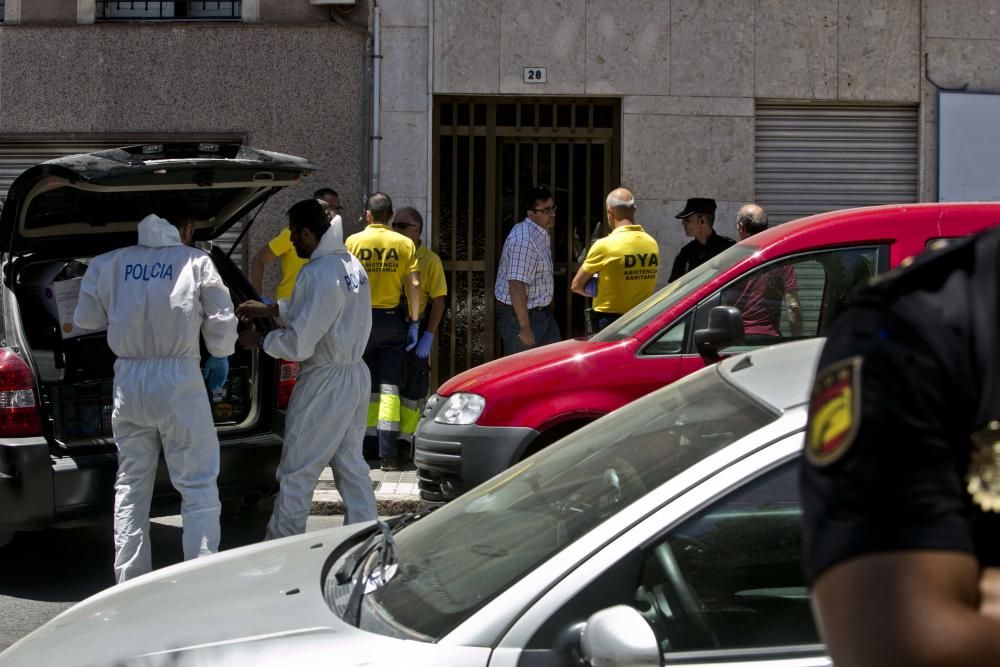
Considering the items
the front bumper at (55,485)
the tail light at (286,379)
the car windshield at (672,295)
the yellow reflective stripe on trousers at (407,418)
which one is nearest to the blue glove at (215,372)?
the front bumper at (55,485)

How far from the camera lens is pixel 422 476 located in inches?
274

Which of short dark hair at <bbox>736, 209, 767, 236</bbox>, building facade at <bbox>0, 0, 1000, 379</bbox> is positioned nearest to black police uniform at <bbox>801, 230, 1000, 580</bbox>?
short dark hair at <bbox>736, 209, 767, 236</bbox>

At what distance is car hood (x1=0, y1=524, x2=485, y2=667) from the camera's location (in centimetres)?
264

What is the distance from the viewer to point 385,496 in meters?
8.42

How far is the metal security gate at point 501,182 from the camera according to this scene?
1175 centimetres

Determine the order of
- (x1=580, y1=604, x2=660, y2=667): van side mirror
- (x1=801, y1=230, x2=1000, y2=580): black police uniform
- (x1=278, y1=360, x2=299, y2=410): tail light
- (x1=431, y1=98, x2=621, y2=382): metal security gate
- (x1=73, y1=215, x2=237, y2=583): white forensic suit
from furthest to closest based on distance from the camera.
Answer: (x1=431, y1=98, x2=621, y2=382): metal security gate < (x1=278, y1=360, x2=299, y2=410): tail light < (x1=73, y1=215, x2=237, y2=583): white forensic suit < (x1=580, y1=604, x2=660, y2=667): van side mirror < (x1=801, y1=230, x2=1000, y2=580): black police uniform

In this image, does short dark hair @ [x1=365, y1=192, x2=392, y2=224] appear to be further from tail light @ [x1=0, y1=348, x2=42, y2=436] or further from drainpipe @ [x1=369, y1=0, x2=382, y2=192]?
tail light @ [x1=0, y1=348, x2=42, y2=436]

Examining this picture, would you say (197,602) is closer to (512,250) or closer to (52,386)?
(52,386)

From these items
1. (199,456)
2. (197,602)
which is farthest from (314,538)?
(199,456)

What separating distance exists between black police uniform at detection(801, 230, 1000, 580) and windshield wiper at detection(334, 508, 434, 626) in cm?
167

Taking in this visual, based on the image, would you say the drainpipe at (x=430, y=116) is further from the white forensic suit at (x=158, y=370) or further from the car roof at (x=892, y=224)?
the white forensic suit at (x=158, y=370)

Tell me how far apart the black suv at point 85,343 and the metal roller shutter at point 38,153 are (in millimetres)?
4647

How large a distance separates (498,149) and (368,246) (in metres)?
2.73

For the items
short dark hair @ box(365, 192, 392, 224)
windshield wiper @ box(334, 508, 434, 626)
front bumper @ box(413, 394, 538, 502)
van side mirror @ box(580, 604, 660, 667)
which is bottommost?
front bumper @ box(413, 394, 538, 502)
